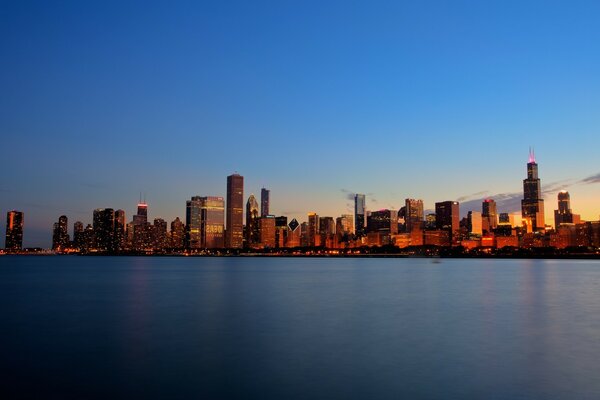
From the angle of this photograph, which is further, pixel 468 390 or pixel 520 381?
pixel 520 381

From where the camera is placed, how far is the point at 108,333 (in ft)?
94.6

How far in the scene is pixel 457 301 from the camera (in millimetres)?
48469

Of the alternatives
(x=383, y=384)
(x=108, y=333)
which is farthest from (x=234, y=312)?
(x=383, y=384)

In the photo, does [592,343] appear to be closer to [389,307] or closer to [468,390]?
[468,390]

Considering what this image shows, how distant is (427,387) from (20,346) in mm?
19279

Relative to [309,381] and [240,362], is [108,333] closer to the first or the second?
[240,362]

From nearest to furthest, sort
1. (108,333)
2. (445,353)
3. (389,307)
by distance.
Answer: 1. (445,353)
2. (108,333)
3. (389,307)

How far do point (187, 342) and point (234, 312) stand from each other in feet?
42.6

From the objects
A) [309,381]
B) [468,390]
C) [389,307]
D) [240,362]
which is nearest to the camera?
[468,390]

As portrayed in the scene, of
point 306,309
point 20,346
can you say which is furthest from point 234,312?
point 20,346


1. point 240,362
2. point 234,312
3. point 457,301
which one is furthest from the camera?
point 457,301

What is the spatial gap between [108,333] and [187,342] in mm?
5823

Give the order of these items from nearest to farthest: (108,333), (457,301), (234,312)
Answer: (108,333) → (234,312) → (457,301)

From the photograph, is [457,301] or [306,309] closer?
[306,309]
